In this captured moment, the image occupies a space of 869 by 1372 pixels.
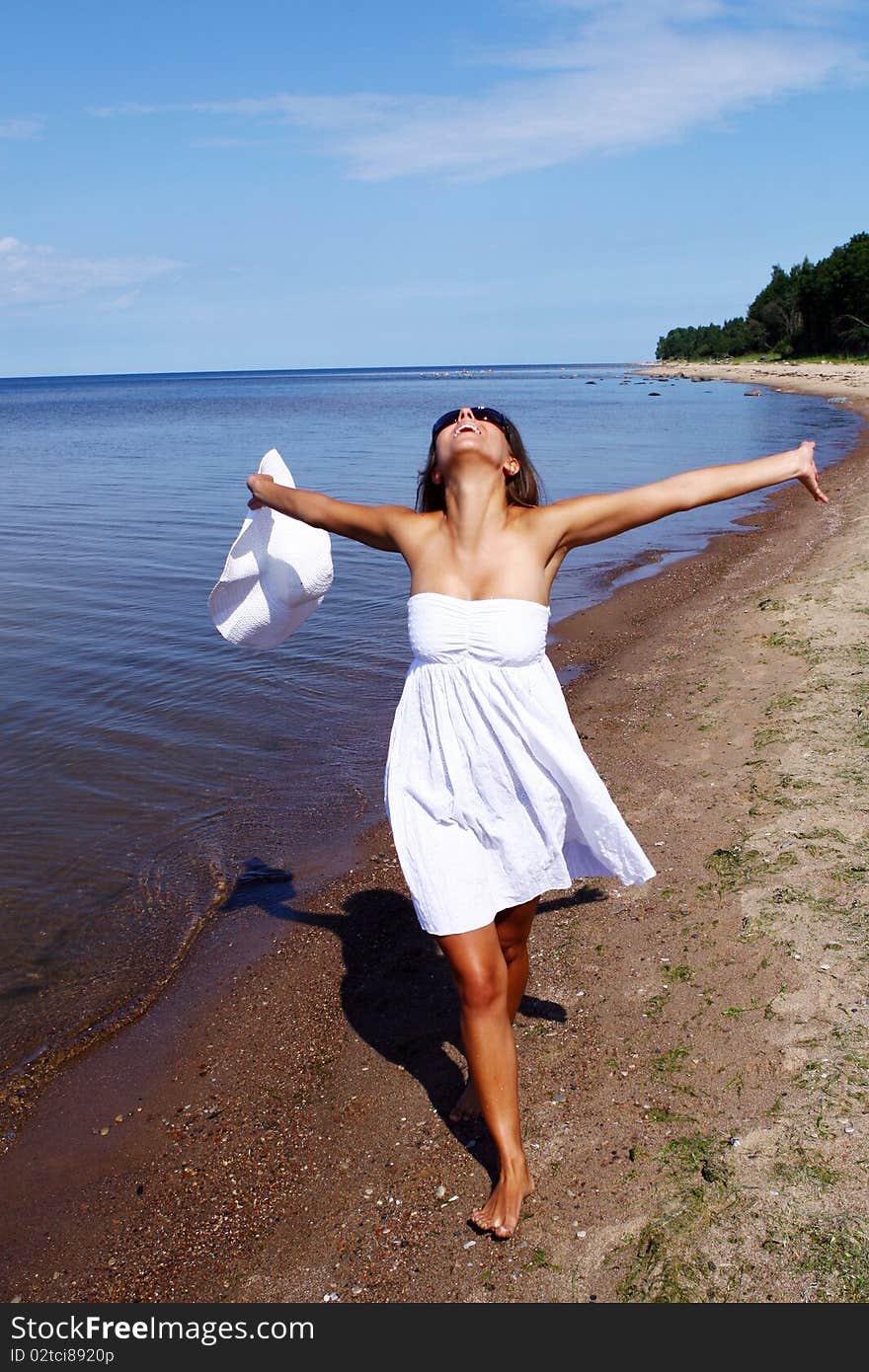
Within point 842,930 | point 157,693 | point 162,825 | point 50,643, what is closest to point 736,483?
point 842,930

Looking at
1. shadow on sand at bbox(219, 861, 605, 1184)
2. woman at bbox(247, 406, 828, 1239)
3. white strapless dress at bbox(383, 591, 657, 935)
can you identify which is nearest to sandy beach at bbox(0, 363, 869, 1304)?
shadow on sand at bbox(219, 861, 605, 1184)

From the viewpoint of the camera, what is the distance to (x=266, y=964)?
5.54 m

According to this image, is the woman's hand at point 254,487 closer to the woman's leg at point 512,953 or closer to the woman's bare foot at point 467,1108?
the woman's leg at point 512,953

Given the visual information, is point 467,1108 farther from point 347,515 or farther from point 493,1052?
point 347,515

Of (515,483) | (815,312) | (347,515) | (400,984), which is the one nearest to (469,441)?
(515,483)

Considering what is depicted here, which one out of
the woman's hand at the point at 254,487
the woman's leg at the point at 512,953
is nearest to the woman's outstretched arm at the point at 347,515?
the woman's hand at the point at 254,487

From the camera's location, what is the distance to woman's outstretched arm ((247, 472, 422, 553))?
11.7ft

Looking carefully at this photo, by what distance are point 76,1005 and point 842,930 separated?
149 inches

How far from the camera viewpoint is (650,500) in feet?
11.4

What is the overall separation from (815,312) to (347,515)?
103 m

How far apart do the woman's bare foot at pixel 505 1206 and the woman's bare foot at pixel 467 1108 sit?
54cm

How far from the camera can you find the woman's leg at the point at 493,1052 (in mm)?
3252

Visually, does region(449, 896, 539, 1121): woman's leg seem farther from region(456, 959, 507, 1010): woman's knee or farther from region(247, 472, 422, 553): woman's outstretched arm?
region(247, 472, 422, 553): woman's outstretched arm
